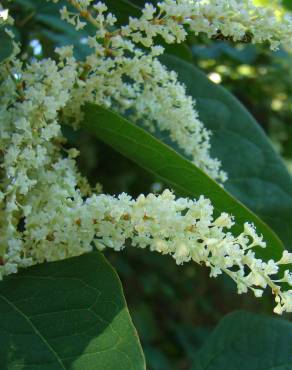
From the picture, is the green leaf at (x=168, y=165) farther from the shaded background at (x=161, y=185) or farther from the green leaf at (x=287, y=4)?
the green leaf at (x=287, y=4)

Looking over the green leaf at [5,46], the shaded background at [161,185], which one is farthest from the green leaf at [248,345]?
the green leaf at [5,46]

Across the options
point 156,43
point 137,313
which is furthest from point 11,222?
point 137,313

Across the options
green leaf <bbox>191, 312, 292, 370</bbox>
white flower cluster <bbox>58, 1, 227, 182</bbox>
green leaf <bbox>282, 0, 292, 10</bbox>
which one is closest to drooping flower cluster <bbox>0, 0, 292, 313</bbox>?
white flower cluster <bbox>58, 1, 227, 182</bbox>

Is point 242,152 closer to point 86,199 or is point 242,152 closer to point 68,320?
point 86,199

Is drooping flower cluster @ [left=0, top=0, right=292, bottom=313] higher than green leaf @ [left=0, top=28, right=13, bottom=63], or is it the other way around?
green leaf @ [left=0, top=28, right=13, bottom=63]

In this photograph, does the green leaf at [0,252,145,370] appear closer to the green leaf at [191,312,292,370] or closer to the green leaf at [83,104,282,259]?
the green leaf at [83,104,282,259]

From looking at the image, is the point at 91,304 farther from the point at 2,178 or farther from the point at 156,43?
the point at 156,43

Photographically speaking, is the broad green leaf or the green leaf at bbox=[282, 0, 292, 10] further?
the green leaf at bbox=[282, 0, 292, 10]

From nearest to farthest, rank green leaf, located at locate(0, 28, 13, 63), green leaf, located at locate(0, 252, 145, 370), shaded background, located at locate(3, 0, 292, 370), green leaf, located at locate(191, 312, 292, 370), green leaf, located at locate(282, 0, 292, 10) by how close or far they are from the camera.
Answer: green leaf, located at locate(0, 252, 145, 370) < green leaf, located at locate(0, 28, 13, 63) < green leaf, located at locate(191, 312, 292, 370) < shaded background, located at locate(3, 0, 292, 370) < green leaf, located at locate(282, 0, 292, 10)
